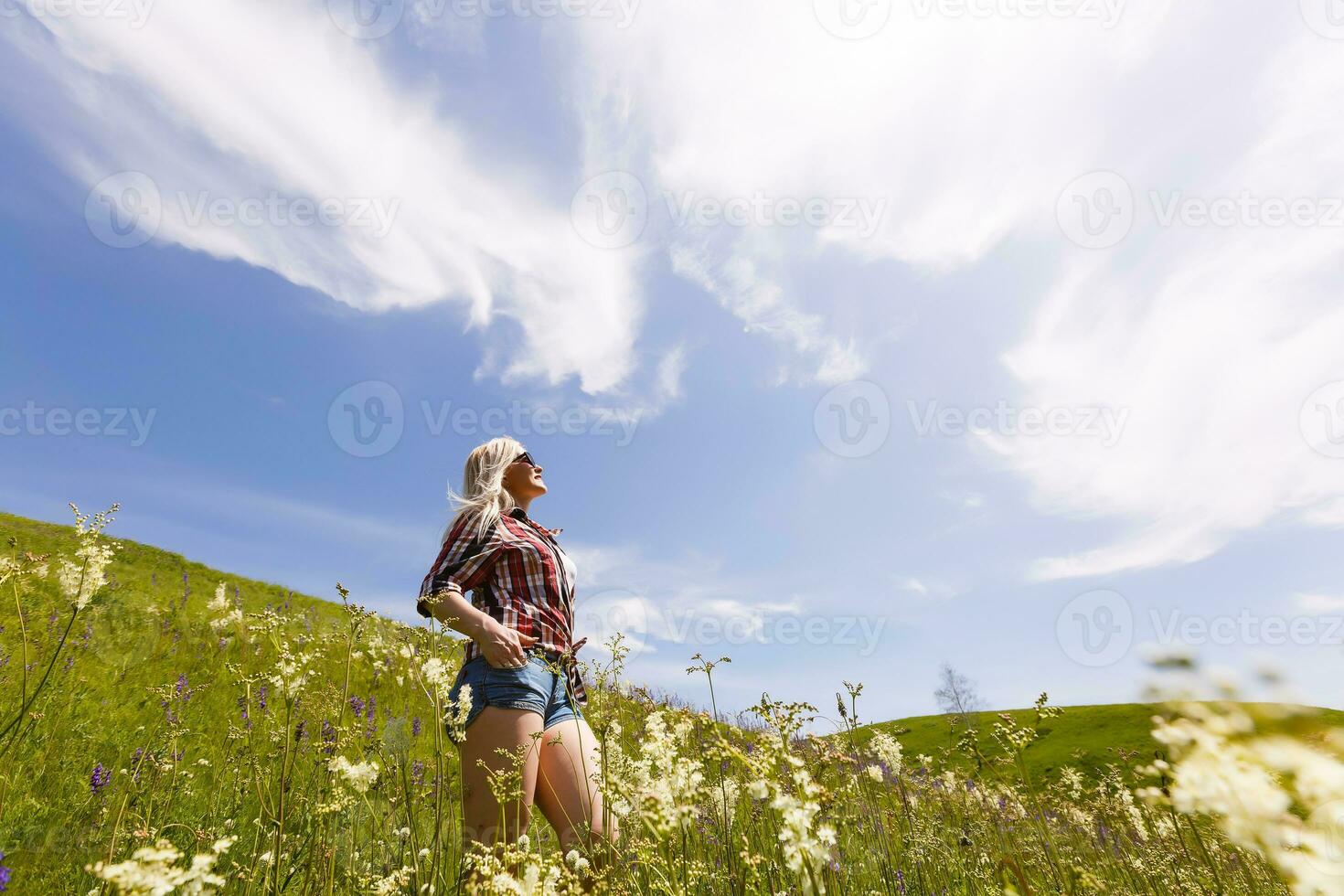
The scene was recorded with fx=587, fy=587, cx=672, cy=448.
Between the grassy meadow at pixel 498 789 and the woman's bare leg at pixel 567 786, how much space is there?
0.28 m

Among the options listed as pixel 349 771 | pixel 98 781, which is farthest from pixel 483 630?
pixel 98 781

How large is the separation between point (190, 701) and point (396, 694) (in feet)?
12.3

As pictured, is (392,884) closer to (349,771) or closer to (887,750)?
(349,771)

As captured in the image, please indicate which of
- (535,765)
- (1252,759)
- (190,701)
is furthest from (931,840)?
(190,701)

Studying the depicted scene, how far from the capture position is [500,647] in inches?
145

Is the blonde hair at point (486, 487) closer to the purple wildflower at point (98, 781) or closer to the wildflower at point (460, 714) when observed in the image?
the wildflower at point (460, 714)

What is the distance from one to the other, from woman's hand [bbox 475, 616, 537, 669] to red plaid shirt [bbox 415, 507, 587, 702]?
39 cm

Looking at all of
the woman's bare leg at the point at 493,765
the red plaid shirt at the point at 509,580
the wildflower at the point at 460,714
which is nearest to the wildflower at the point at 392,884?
the wildflower at the point at 460,714

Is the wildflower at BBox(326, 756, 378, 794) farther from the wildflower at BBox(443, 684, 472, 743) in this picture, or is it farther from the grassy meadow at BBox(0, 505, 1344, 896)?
the wildflower at BBox(443, 684, 472, 743)

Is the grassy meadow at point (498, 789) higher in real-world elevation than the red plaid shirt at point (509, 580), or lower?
lower

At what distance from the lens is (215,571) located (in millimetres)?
22062

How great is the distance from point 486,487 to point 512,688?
1767 millimetres

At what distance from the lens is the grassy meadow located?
3.39 feet

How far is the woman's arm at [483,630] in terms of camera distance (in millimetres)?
3684
